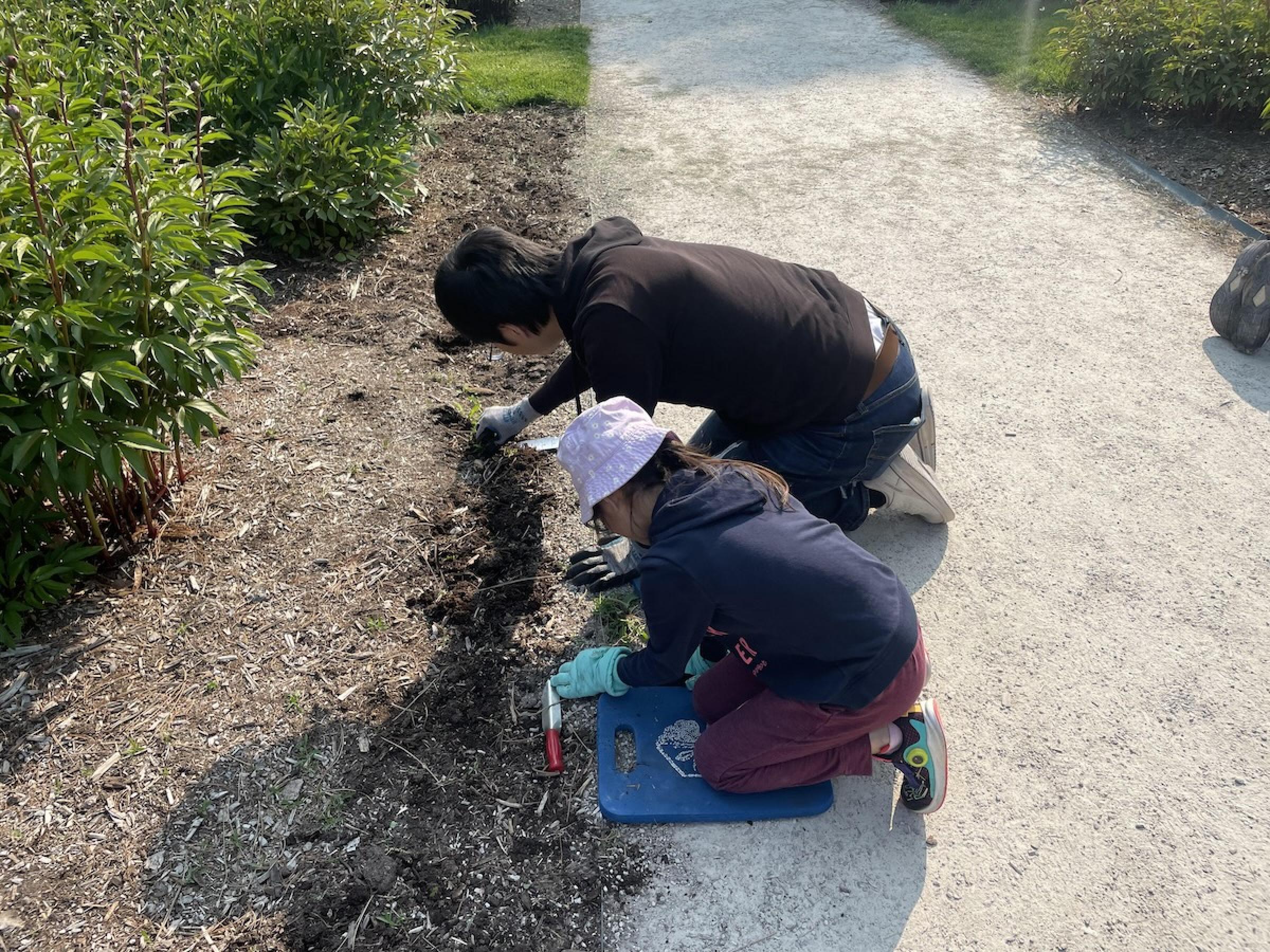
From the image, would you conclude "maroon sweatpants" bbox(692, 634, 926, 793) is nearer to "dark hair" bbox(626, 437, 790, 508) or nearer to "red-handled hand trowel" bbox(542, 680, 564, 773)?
"red-handled hand trowel" bbox(542, 680, 564, 773)

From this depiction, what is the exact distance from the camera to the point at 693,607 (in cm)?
211

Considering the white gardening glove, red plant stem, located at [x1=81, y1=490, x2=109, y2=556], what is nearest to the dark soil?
the white gardening glove

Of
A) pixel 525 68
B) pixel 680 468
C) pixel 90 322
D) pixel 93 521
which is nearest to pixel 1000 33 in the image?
pixel 525 68

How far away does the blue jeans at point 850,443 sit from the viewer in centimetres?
293

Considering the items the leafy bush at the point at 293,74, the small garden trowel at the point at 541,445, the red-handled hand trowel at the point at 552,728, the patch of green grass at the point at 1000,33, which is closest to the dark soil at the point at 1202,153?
the patch of green grass at the point at 1000,33

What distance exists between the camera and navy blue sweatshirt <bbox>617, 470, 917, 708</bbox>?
6.78ft

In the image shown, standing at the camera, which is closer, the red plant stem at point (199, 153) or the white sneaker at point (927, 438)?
the red plant stem at point (199, 153)

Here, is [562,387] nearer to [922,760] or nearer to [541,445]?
[541,445]

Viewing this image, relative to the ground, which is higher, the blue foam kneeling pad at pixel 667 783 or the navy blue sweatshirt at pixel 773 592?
the navy blue sweatshirt at pixel 773 592

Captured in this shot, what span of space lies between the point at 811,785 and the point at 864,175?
4.80 metres

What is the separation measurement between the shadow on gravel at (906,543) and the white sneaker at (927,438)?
8.7 inches

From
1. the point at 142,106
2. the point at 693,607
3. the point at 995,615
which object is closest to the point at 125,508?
the point at 142,106

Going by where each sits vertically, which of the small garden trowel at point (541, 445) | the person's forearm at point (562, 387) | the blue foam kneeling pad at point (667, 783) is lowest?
the blue foam kneeling pad at point (667, 783)

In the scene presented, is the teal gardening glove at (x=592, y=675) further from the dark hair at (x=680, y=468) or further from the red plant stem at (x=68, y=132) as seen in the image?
the red plant stem at (x=68, y=132)
